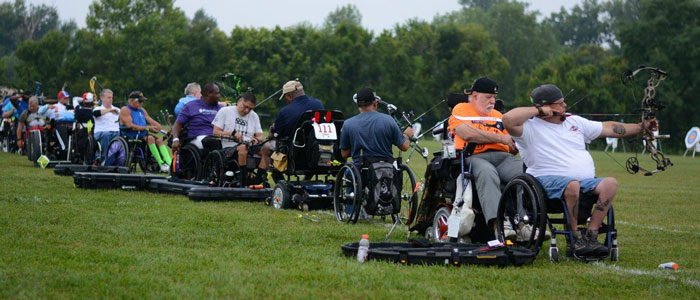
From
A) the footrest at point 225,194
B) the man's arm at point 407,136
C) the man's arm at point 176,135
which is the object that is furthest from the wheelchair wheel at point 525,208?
the man's arm at point 176,135

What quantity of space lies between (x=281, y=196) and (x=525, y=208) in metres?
4.87

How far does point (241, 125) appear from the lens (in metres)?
14.8

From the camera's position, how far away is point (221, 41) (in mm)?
84062

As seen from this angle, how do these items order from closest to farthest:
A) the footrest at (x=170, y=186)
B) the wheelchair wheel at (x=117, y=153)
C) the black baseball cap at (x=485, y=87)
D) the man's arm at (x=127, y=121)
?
the black baseball cap at (x=485, y=87) < the footrest at (x=170, y=186) < the wheelchair wheel at (x=117, y=153) < the man's arm at (x=127, y=121)

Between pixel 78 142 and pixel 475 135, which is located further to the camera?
pixel 78 142

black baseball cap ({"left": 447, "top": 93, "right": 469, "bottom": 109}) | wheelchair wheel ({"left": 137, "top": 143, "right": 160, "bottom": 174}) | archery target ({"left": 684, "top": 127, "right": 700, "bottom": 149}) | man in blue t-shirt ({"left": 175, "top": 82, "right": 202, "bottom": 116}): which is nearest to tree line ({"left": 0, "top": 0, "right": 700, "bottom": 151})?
archery target ({"left": 684, "top": 127, "right": 700, "bottom": 149})

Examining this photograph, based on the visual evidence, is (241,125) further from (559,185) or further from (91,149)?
(559,185)

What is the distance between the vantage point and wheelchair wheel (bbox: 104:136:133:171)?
708 inches

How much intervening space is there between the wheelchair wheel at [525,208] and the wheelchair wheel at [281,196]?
4450mm

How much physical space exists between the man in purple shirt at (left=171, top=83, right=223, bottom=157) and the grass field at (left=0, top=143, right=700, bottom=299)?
273cm

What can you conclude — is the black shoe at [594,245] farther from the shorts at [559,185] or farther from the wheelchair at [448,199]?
the wheelchair at [448,199]

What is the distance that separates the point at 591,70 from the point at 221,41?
29.6 meters

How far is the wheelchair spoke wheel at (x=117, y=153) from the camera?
59.0ft

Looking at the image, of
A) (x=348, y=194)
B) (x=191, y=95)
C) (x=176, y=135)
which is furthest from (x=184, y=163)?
(x=348, y=194)
